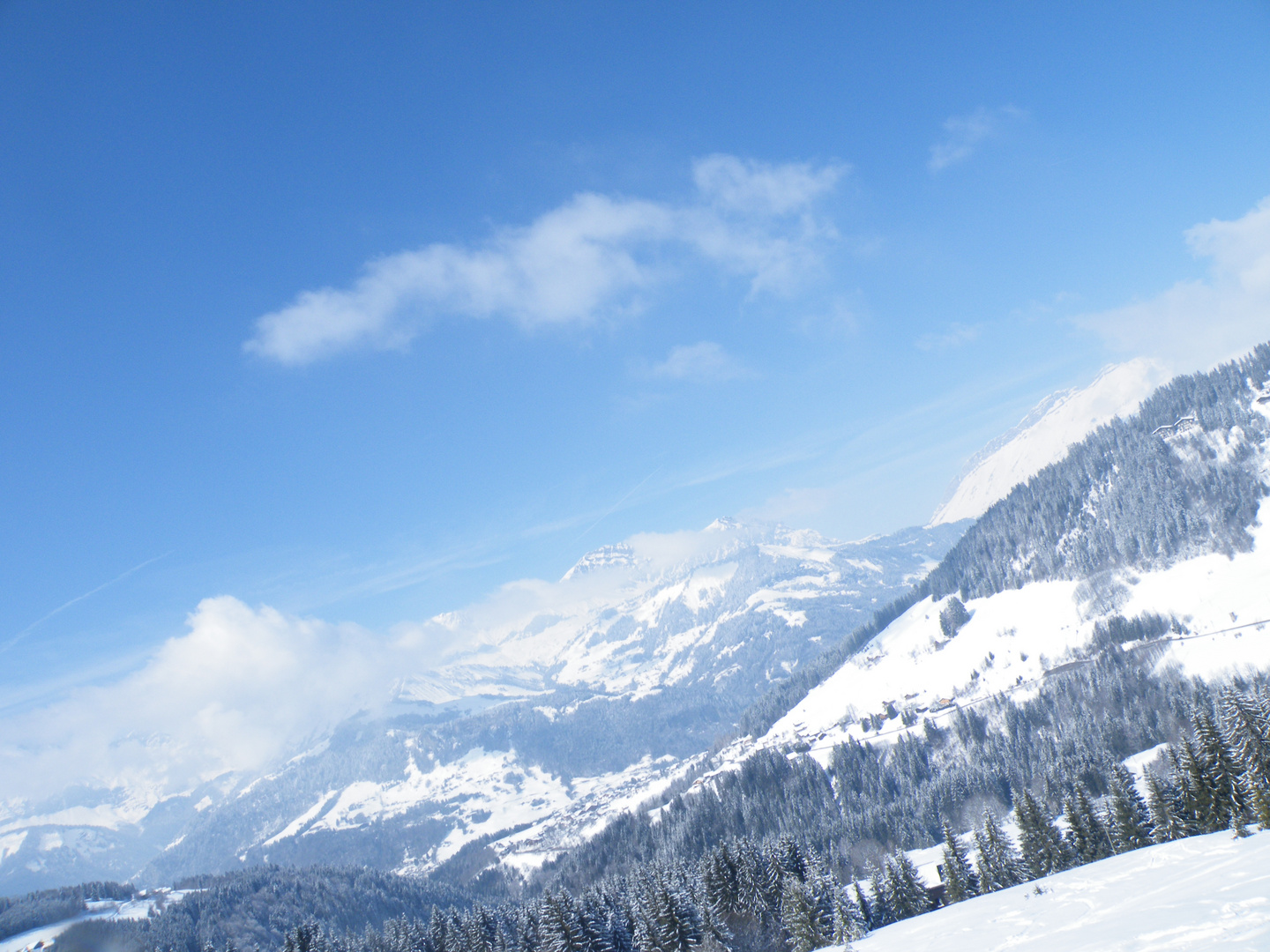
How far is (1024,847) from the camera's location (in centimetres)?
9012

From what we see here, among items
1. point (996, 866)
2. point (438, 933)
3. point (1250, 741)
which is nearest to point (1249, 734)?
point (1250, 741)

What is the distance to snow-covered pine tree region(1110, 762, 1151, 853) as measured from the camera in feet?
275

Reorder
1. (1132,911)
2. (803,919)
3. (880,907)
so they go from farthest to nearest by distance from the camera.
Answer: (880,907) → (803,919) → (1132,911)

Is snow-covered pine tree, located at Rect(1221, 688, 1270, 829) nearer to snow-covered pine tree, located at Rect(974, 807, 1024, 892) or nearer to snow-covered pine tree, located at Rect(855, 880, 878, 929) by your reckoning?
snow-covered pine tree, located at Rect(974, 807, 1024, 892)

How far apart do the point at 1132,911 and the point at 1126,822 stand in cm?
7254

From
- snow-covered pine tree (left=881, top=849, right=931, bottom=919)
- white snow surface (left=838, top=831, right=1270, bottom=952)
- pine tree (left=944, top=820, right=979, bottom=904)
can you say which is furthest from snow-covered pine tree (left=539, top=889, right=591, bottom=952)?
pine tree (left=944, top=820, right=979, bottom=904)

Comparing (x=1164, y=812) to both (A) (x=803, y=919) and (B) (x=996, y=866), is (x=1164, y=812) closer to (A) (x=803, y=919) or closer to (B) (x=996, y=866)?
(B) (x=996, y=866)

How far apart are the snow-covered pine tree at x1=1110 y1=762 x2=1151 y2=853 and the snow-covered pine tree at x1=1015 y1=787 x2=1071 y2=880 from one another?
648 cm

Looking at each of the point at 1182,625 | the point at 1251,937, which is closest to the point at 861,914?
the point at 1251,937

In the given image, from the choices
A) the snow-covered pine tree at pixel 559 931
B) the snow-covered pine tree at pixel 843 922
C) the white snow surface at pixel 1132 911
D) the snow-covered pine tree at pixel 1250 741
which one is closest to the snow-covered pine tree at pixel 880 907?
the snow-covered pine tree at pixel 843 922

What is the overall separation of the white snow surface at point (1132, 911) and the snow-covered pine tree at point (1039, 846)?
47.9 meters

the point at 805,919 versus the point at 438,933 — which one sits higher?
the point at 805,919

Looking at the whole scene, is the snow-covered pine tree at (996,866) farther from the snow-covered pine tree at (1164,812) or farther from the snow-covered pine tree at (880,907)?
the snow-covered pine tree at (1164,812)

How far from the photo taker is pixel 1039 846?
Answer: 293 feet
